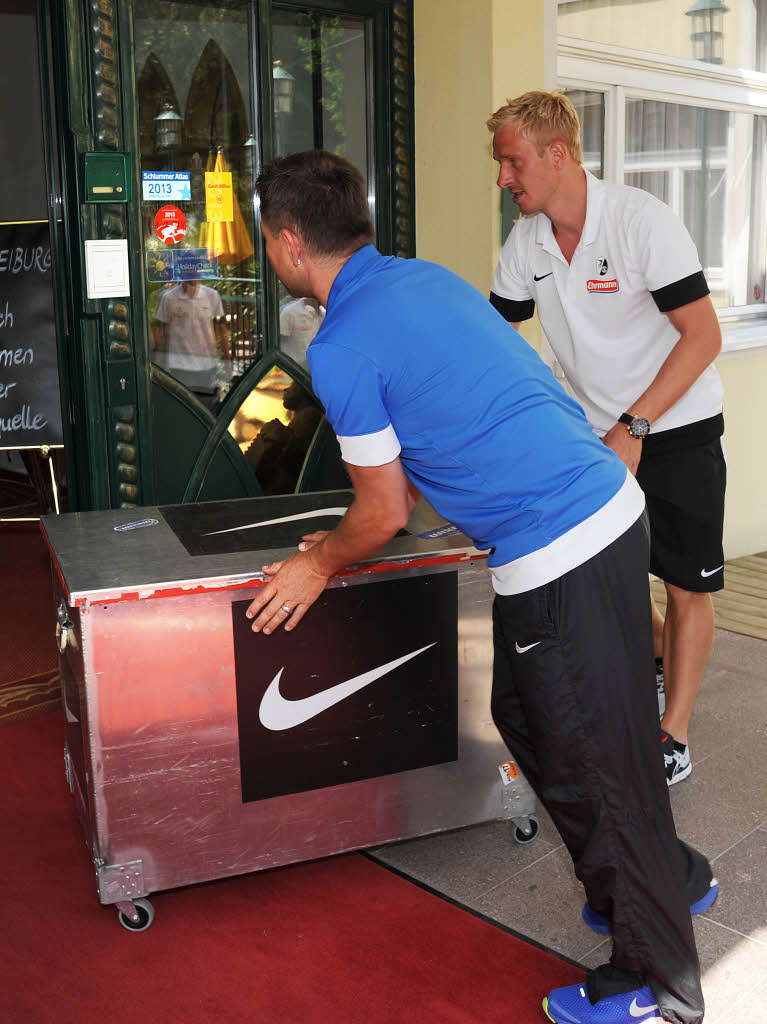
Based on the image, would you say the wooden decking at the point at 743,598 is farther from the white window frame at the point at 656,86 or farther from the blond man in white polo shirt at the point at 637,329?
the blond man in white polo shirt at the point at 637,329

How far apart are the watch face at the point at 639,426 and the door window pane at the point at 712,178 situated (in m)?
2.94

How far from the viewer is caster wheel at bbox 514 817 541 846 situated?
9.64 feet

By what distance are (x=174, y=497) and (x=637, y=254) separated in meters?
2.07

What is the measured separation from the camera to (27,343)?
5375 millimetres

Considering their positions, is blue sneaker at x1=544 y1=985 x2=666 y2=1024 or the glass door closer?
blue sneaker at x1=544 y1=985 x2=666 y2=1024

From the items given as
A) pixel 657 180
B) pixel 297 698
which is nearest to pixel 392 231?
pixel 657 180

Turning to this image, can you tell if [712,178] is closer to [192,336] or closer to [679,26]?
[679,26]

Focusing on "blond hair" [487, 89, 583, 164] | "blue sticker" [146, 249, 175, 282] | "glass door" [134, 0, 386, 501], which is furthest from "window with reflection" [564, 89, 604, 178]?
"blond hair" [487, 89, 583, 164]

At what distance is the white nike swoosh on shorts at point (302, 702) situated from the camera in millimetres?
2553

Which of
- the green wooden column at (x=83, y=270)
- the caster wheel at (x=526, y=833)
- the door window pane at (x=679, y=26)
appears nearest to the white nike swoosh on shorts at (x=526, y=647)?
the caster wheel at (x=526, y=833)

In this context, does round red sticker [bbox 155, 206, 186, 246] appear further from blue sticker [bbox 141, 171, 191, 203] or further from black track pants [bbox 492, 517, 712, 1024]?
black track pants [bbox 492, 517, 712, 1024]

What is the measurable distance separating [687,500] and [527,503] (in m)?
1.31

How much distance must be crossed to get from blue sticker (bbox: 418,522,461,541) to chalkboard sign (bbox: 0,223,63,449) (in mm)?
2998

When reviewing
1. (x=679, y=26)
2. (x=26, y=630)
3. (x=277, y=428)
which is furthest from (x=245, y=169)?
(x=679, y=26)
